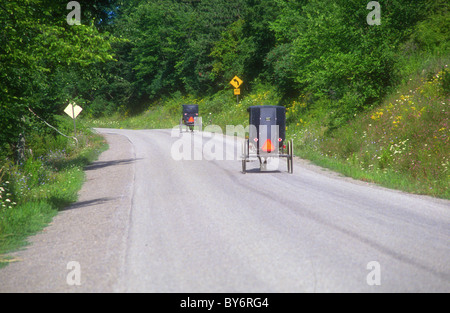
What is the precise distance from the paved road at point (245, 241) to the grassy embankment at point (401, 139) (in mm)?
1469

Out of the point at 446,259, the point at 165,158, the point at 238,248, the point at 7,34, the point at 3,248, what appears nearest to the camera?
the point at 446,259

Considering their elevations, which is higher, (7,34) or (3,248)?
(7,34)

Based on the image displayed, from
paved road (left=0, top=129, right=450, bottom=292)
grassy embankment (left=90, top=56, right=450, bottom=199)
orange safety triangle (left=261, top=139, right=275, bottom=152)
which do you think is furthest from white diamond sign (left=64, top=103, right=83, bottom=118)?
orange safety triangle (left=261, top=139, right=275, bottom=152)

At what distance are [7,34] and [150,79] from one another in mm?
63078

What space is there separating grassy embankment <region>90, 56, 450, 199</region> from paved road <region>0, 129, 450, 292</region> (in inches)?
57.8

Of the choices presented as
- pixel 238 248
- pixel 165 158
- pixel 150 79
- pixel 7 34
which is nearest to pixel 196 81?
pixel 150 79

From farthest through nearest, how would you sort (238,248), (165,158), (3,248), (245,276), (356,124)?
(165,158) < (356,124) < (3,248) < (238,248) < (245,276)

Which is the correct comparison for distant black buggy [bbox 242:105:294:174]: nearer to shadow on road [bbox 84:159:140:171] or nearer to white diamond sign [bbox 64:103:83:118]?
shadow on road [bbox 84:159:140:171]

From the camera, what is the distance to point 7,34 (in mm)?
10078

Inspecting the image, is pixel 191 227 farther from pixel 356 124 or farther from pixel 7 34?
pixel 356 124

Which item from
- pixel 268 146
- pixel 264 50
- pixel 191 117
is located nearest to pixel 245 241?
pixel 268 146

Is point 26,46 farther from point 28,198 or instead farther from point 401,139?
point 401,139

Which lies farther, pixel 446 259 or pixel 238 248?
pixel 238 248

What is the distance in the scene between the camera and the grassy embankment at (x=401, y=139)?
1256cm
